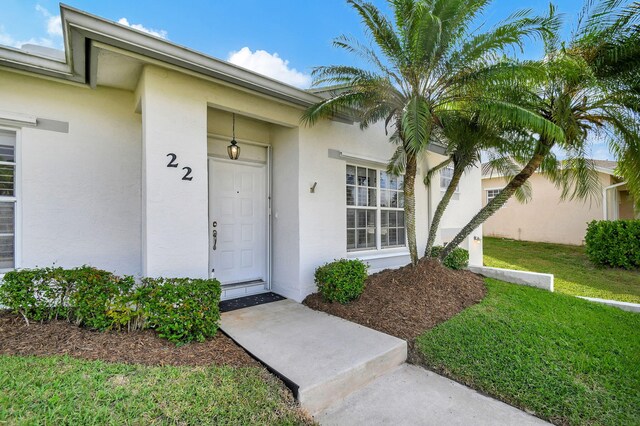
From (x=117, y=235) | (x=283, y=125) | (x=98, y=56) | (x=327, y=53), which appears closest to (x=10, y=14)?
(x=98, y=56)

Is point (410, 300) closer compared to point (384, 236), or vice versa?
point (410, 300)

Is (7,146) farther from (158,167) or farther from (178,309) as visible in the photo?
(178,309)

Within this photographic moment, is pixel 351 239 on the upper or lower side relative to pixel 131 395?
upper

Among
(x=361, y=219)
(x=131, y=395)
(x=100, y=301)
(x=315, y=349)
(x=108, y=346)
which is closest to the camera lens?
(x=131, y=395)

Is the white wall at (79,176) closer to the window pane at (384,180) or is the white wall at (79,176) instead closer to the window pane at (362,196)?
the window pane at (362,196)

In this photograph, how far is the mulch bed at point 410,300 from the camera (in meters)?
4.69

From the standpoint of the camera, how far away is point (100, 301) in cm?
354

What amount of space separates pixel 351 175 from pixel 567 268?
8832 mm

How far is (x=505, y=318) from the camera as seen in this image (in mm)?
4898

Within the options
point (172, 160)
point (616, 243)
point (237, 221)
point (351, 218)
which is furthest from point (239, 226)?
point (616, 243)

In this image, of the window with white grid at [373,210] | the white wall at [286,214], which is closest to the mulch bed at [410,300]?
the white wall at [286,214]

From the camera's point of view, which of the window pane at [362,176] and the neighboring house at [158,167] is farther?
the window pane at [362,176]

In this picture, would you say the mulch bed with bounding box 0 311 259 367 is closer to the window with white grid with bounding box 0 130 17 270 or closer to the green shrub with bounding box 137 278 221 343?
the green shrub with bounding box 137 278 221 343

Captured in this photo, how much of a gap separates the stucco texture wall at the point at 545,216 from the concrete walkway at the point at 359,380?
1522cm
